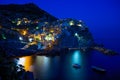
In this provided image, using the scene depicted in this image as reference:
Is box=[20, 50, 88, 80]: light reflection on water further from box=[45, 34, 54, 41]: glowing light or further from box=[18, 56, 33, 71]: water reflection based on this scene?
box=[45, 34, 54, 41]: glowing light

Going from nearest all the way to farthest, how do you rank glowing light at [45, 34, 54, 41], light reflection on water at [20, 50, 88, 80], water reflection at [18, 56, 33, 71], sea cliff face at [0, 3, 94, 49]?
light reflection on water at [20, 50, 88, 80] → water reflection at [18, 56, 33, 71] → sea cliff face at [0, 3, 94, 49] → glowing light at [45, 34, 54, 41]

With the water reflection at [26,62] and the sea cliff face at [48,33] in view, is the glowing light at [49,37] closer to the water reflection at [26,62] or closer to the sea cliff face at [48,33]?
the sea cliff face at [48,33]

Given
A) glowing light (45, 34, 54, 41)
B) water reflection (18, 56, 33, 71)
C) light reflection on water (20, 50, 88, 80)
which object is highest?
glowing light (45, 34, 54, 41)

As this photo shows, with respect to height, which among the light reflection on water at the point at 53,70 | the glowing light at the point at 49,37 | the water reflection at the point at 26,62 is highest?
the glowing light at the point at 49,37

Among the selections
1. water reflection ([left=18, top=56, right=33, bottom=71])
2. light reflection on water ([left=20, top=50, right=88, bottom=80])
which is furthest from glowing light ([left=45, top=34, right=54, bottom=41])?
water reflection ([left=18, top=56, right=33, bottom=71])

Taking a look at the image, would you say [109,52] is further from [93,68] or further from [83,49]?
[93,68]

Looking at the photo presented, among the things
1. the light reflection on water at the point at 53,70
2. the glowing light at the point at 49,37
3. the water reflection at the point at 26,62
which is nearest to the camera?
the light reflection on water at the point at 53,70

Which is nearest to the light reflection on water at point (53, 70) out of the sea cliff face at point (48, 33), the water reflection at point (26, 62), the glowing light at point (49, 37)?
the water reflection at point (26, 62)

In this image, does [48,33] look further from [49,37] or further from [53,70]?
[53,70]

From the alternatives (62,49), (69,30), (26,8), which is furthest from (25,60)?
(26,8)

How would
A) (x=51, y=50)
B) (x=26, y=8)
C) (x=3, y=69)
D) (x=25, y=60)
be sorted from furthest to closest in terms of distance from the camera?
(x=26, y=8) < (x=51, y=50) < (x=25, y=60) < (x=3, y=69)

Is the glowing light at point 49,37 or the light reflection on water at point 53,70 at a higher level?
the glowing light at point 49,37
